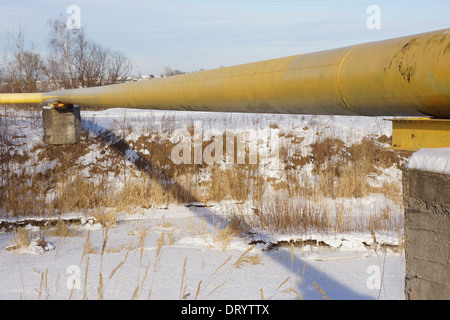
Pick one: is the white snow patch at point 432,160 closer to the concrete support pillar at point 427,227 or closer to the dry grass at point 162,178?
the concrete support pillar at point 427,227

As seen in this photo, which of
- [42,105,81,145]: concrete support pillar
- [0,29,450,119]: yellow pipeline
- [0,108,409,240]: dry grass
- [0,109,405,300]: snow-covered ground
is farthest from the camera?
[42,105,81,145]: concrete support pillar

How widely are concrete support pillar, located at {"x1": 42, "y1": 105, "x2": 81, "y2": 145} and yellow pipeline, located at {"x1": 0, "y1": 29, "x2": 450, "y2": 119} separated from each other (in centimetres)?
751

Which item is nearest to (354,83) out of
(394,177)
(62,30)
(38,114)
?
(394,177)

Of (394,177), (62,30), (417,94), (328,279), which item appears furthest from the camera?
(62,30)

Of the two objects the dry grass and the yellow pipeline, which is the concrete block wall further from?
the dry grass

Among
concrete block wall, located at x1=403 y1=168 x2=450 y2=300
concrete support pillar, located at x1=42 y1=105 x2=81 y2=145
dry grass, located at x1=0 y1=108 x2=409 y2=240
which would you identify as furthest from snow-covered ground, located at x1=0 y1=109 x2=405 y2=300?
concrete support pillar, located at x1=42 y1=105 x2=81 y2=145

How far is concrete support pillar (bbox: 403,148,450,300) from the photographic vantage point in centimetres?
132

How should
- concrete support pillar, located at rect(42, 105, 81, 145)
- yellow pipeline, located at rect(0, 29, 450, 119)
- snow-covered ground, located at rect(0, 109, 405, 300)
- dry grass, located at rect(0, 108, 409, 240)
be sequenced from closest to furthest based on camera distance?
yellow pipeline, located at rect(0, 29, 450, 119) < snow-covered ground, located at rect(0, 109, 405, 300) < dry grass, located at rect(0, 108, 409, 240) < concrete support pillar, located at rect(42, 105, 81, 145)

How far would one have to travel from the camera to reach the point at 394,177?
935cm

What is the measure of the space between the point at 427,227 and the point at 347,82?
58 cm
